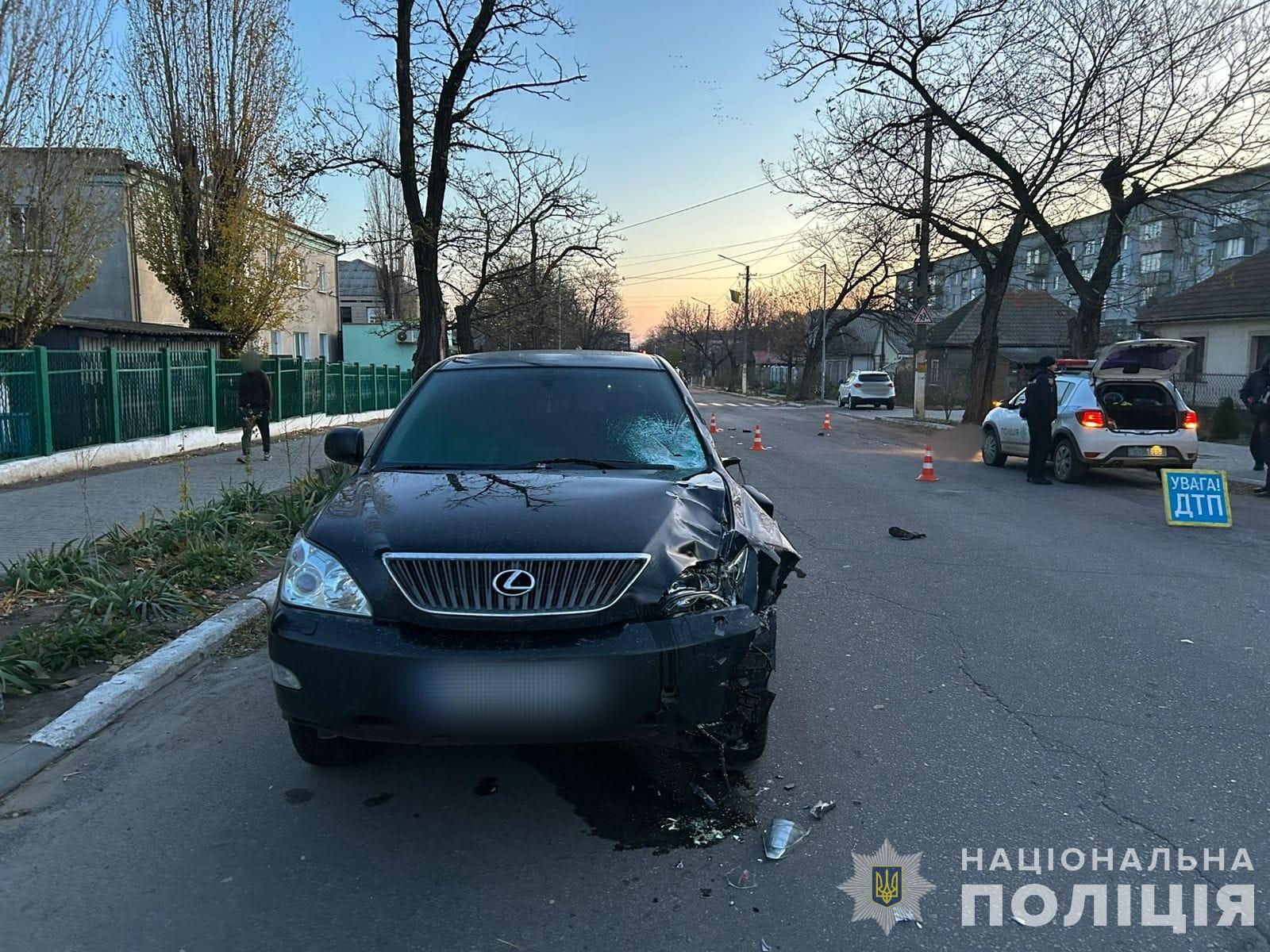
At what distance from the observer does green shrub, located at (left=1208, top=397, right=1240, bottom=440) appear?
19.5m

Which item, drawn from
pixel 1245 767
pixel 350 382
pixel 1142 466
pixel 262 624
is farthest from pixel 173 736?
pixel 350 382

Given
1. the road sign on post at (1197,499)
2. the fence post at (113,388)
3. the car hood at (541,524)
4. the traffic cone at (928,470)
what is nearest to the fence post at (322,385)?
the fence post at (113,388)

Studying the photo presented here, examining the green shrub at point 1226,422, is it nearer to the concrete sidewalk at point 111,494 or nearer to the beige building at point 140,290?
the concrete sidewalk at point 111,494

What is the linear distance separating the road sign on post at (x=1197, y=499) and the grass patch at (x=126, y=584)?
28.6 feet

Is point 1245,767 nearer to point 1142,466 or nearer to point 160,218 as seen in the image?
point 1142,466

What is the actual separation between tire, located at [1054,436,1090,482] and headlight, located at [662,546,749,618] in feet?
36.3

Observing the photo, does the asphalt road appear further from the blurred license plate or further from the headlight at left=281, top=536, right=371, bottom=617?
the headlight at left=281, top=536, right=371, bottom=617

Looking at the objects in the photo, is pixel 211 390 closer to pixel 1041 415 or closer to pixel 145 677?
pixel 145 677

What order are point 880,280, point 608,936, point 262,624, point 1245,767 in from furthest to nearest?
point 880,280
point 262,624
point 1245,767
point 608,936

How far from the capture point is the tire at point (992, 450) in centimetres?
1516

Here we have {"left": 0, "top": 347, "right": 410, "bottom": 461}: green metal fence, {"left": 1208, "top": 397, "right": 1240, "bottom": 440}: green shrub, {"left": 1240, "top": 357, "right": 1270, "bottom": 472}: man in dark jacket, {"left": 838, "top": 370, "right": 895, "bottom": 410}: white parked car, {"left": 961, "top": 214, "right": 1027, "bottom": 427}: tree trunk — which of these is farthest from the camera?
{"left": 838, "top": 370, "right": 895, "bottom": 410}: white parked car

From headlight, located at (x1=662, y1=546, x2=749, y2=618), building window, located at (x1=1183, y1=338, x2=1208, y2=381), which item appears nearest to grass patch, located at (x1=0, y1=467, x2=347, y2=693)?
headlight, located at (x1=662, y1=546, x2=749, y2=618)

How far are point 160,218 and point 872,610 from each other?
66.6 ft

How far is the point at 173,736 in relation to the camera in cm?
412
